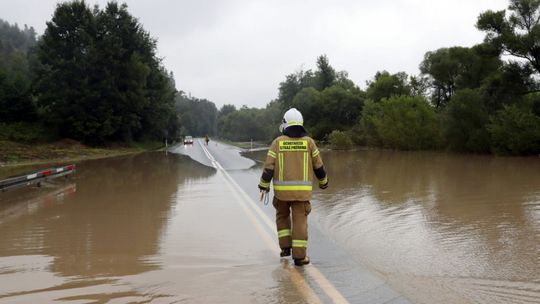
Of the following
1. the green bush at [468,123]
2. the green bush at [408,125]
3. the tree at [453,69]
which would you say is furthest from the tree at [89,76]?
the green bush at [468,123]

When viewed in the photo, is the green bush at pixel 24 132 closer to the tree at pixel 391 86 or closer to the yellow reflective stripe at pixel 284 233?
the tree at pixel 391 86

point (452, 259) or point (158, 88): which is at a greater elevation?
point (158, 88)

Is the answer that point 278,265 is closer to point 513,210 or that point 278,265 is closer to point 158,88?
point 513,210

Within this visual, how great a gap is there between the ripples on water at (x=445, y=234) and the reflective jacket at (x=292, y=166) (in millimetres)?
1151

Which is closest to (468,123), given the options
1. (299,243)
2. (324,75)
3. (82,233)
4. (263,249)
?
(263,249)

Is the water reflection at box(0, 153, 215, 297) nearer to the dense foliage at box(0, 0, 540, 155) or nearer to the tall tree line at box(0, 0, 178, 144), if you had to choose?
the dense foliage at box(0, 0, 540, 155)

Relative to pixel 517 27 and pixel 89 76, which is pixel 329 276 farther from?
pixel 89 76

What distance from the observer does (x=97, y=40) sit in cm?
5453

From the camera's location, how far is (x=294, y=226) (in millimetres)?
6230

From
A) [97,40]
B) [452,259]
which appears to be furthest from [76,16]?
[452,259]

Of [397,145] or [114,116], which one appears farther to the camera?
[114,116]

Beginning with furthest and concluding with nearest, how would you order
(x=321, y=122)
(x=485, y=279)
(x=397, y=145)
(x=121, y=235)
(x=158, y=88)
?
1. (x=321, y=122)
2. (x=158, y=88)
3. (x=397, y=145)
4. (x=121, y=235)
5. (x=485, y=279)

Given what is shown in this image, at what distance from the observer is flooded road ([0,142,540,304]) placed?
5.00 m

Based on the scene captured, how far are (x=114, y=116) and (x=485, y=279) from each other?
51.7 m
